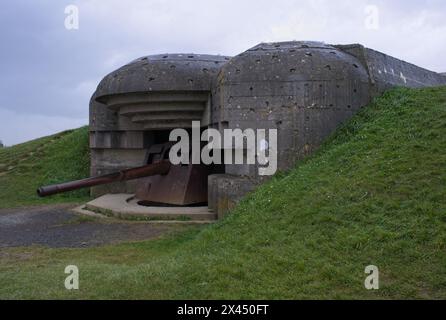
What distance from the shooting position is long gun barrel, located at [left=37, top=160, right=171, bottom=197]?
8175 millimetres

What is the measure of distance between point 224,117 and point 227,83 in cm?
56

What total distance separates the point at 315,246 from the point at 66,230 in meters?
4.59

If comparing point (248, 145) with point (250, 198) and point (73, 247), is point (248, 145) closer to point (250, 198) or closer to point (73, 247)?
point (250, 198)

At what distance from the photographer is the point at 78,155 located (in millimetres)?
14453

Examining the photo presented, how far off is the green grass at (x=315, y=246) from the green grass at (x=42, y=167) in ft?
20.3

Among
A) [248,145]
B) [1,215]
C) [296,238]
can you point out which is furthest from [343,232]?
[1,215]

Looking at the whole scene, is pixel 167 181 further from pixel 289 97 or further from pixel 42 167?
pixel 42 167

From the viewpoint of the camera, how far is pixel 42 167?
553 inches

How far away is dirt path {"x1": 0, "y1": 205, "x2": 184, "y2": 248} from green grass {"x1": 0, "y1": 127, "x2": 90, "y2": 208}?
2.45 metres

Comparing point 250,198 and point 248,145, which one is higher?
point 248,145

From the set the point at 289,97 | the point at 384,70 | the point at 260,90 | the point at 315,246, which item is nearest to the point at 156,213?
the point at 260,90

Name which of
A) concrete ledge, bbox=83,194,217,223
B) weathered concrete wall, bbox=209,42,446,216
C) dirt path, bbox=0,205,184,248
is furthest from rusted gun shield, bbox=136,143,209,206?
dirt path, bbox=0,205,184,248

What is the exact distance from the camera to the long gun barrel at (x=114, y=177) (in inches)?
322

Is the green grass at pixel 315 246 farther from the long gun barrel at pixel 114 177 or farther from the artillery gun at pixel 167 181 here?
the artillery gun at pixel 167 181
